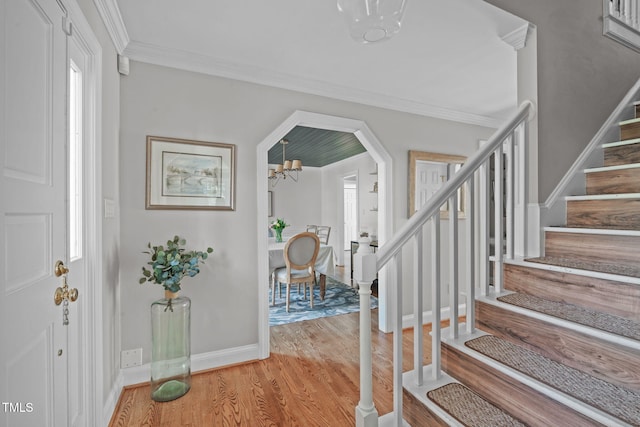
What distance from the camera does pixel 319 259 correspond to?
162 inches

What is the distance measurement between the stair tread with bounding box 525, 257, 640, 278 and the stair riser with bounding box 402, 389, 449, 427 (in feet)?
3.23

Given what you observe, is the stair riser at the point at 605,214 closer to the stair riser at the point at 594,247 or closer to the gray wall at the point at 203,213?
the stair riser at the point at 594,247

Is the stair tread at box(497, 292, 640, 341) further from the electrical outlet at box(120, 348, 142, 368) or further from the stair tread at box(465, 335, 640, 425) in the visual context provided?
the electrical outlet at box(120, 348, 142, 368)

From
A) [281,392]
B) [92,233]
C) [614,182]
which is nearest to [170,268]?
[92,233]

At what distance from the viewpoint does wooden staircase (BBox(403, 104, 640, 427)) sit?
1066mm

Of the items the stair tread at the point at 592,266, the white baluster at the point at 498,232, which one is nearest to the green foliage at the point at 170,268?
the white baluster at the point at 498,232

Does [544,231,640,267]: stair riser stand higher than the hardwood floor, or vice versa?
[544,231,640,267]: stair riser

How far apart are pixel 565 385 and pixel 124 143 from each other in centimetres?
276

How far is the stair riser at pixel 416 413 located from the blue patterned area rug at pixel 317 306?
2.00 meters

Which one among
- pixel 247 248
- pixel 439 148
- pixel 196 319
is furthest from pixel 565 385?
pixel 439 148

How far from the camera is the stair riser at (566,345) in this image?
1080 millimetres

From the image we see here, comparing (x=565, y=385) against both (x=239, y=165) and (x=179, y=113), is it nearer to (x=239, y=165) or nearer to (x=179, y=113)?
(x=239, y=165)

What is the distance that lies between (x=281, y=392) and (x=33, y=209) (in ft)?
5.80

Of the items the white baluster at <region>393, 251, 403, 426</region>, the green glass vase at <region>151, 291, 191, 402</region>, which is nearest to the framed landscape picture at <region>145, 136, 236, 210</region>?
the green glass vase at <region>151, 291, 191, 402</region>
